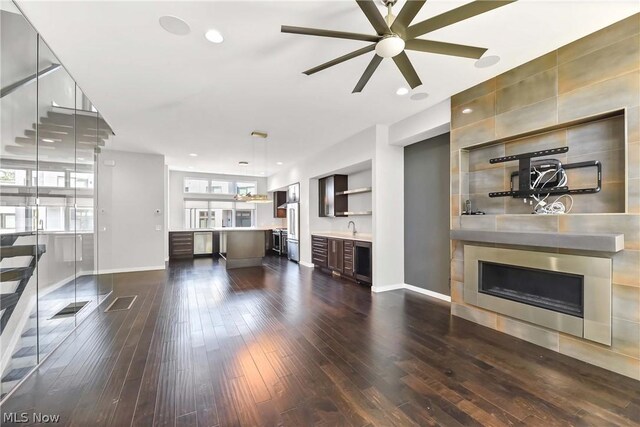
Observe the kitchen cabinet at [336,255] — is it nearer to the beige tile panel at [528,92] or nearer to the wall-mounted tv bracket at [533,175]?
the wall-mounted tv bracket at [533,175]

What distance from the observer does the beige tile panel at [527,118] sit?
2785mm

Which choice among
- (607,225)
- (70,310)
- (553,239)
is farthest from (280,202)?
(607,225)

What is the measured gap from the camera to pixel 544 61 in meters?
2.83

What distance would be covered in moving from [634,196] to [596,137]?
703 mm

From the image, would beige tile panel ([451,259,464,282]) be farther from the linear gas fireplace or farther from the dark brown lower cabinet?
the dark brown lower cabinet

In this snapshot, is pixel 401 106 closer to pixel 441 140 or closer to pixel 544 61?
pixel 441 140

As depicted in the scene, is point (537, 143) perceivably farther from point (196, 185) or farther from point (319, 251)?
point (196, 185)

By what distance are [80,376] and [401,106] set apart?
4834mm

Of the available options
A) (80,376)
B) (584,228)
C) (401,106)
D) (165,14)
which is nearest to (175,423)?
(80,376)

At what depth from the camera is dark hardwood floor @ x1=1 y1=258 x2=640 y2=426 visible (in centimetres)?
183

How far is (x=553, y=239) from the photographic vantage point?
2.64 metres

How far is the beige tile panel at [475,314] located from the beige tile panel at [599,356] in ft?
2.18

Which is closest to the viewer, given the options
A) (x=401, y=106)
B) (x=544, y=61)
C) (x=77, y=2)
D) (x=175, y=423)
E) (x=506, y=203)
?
(x=175, y=423)

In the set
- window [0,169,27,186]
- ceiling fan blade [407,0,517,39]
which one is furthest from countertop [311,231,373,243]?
window [0,169,27,186]
